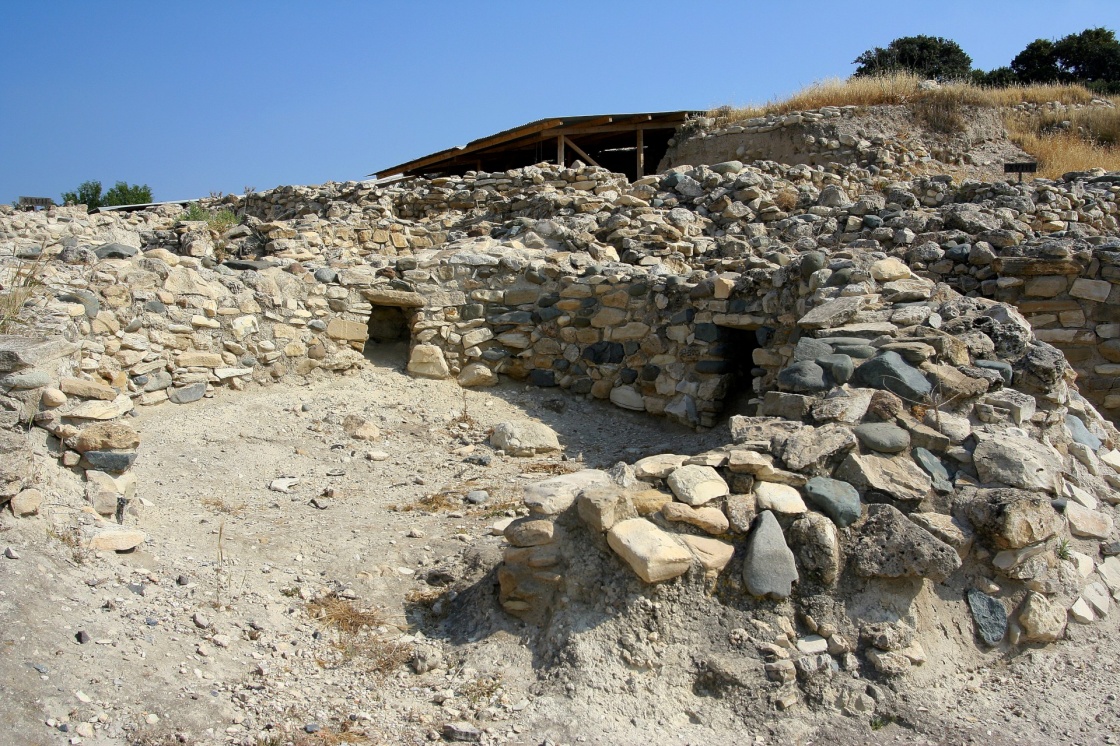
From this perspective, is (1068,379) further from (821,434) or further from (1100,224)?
(1100,224)

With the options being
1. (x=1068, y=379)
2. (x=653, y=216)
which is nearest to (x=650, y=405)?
(x=653, y=216)

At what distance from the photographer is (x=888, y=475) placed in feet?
11.3

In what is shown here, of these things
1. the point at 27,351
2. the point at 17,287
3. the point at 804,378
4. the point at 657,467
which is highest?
the point at 17,287

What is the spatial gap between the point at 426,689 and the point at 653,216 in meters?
5.72

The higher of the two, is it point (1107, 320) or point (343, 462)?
point (1107, 320)

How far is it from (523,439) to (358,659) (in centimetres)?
273

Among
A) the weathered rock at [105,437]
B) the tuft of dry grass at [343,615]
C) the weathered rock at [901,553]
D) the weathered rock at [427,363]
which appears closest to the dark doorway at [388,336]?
the weathered rock at [427,363]

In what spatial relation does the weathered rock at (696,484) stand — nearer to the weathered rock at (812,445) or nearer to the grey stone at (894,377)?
the weathered rock at (812,445)

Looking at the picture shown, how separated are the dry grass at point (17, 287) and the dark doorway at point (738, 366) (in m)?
4.48

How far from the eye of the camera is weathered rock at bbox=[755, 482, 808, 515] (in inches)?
129

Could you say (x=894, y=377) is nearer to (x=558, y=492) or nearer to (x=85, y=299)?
(x=558, y=492)

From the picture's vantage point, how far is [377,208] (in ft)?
31.7

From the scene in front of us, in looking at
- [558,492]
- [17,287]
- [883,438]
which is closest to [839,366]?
[883,438]

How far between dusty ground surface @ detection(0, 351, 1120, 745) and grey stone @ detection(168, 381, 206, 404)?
121 centimetres
